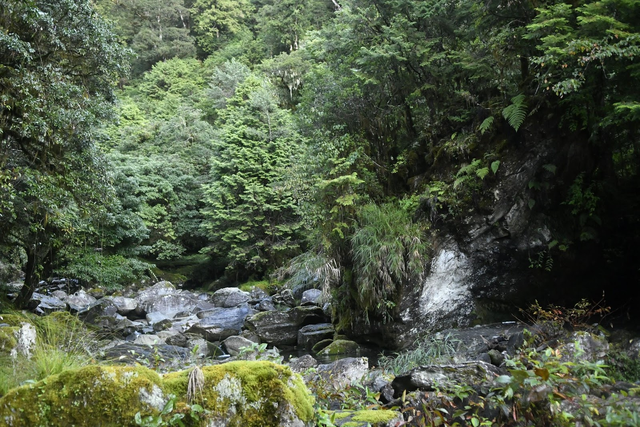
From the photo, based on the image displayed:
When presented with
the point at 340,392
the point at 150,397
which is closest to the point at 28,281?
the point at 340,392

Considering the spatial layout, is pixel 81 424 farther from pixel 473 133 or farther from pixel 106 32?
pixel 106 32

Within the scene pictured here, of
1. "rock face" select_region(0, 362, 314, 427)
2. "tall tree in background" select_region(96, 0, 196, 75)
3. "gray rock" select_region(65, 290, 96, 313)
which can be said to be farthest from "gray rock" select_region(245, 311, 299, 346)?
"tall tree in background" select_region(96, 0, 196, 75)

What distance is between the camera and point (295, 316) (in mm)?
13477

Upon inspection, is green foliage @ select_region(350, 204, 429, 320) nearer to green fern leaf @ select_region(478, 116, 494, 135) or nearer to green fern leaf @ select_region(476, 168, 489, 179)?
green fern leaf @ select_region(476, 168, 489, 179)

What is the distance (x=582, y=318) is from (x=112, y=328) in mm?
12816

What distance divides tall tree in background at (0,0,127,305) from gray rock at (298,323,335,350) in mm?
6373

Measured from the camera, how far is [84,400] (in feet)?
8.86

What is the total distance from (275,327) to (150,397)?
1049cm

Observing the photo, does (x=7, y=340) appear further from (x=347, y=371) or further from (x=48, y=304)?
(x=48, y=304)

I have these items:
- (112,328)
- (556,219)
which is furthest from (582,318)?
(112,328)

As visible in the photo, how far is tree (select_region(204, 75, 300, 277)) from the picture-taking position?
920 inches

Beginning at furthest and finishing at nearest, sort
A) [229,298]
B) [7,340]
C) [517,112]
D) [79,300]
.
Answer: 1. [229,298]
2. [79,300]
3. [517,112]
4. [7,340]

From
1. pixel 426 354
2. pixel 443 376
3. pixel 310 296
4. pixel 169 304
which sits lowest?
pixel 169 304

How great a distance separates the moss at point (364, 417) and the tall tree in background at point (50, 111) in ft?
24.6
